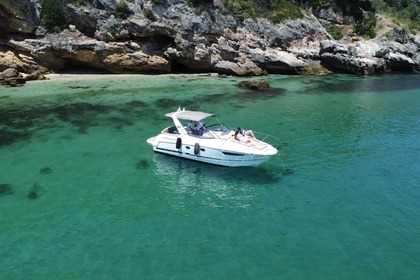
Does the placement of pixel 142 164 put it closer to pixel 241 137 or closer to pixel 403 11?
pixel 241 137

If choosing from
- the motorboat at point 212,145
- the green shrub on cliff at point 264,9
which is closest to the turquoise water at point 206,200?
the motorboat at point 212,145

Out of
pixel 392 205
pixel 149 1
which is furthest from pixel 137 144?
pixel 149 1

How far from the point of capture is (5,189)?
69.1ft

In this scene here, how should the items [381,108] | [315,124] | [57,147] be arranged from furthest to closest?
[381,108] < [315,124] < [57,147]

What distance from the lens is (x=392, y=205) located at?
63.8 ft

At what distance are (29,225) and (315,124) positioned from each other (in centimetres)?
2427

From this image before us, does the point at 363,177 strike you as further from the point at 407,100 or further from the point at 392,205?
the point at 407,100

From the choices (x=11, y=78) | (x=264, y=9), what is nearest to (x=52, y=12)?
Result: (x=11, y=78)

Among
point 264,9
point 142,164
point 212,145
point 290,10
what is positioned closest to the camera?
point 212,145

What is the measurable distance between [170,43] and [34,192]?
123 feet

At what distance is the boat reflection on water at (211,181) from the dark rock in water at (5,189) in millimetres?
8081

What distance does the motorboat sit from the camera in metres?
22.6

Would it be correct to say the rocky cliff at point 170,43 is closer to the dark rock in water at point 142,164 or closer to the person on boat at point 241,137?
the dark rock in water at point 142,164

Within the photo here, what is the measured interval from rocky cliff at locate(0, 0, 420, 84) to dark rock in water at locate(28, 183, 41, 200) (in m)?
32.0
